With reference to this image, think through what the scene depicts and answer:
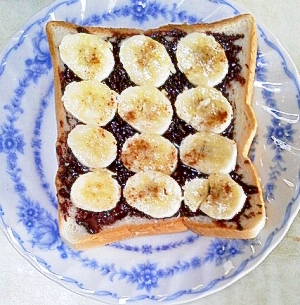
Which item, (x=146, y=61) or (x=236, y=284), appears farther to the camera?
(x=236, y=284)

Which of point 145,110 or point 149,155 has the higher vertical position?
point 145,110

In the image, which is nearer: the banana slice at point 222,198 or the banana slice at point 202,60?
the banana slice at point 222,198

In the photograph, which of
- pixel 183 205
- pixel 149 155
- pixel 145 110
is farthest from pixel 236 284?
pixel 145 110

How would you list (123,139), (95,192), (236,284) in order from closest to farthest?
(95,192)
(123,139)
(236,284)

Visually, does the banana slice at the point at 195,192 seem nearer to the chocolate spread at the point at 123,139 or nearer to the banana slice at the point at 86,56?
the chocolate spread at the point at 123,139

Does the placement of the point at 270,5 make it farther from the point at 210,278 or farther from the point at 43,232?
the point at 43,232

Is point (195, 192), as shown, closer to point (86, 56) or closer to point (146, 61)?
point (146, 61)

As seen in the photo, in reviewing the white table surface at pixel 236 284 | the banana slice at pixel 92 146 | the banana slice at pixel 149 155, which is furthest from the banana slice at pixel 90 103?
the white table surface at pixel 236 284
